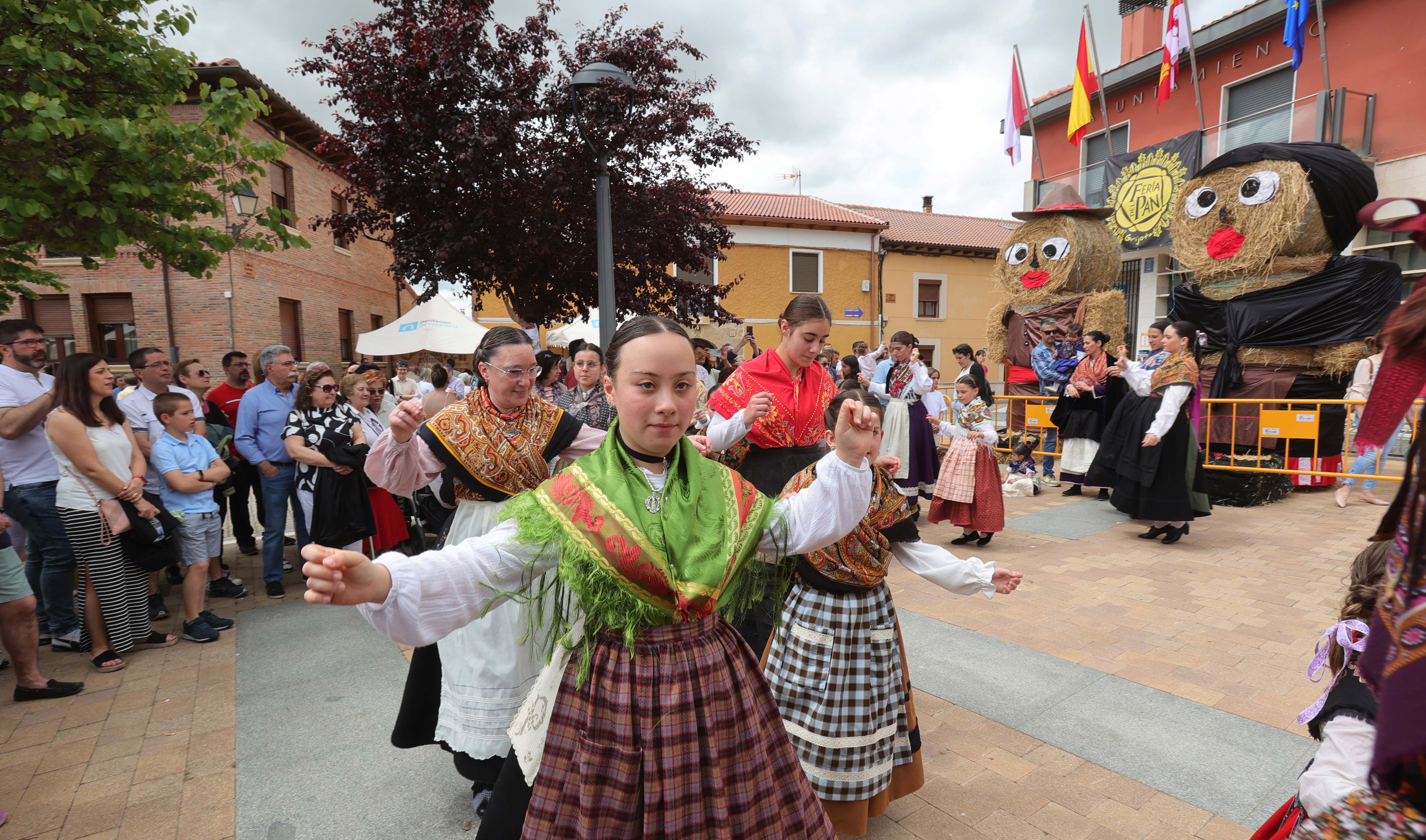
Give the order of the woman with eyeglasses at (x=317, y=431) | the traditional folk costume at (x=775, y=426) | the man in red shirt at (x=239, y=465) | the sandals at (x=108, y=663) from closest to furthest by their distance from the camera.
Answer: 1. the traditional folk costume at (x=775, y=426)
2. the sandals at (x=108, y=663)
3. the woman with eyeglasses at (x=317, y=431)
4. the man in red shirt at (x=239, y=465)

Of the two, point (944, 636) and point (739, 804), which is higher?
point (739, 804)

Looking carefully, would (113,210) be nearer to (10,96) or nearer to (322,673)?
(10,96)

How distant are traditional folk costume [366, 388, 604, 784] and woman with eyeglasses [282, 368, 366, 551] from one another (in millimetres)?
2607

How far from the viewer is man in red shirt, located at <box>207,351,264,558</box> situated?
6.64 m

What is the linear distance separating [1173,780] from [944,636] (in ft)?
5.34

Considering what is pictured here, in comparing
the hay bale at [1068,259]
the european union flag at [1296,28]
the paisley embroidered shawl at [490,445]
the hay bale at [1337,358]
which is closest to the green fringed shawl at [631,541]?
the paisley embroidered shawl at [490,445]

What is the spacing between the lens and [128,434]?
4.56 meters

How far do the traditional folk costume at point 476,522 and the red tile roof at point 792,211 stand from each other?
73.5ft

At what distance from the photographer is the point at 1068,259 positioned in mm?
11695

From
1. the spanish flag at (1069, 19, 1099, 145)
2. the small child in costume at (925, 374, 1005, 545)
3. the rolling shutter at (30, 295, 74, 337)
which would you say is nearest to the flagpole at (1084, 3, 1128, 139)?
the spanish flag at (1069, 19, 1099, 145)

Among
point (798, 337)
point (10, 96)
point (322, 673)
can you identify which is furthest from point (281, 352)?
point (798, 337)

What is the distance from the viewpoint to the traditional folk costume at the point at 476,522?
2633mm

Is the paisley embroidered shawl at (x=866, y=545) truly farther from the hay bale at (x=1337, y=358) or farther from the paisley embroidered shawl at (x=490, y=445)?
the hay bale at (x=1337, y=358)

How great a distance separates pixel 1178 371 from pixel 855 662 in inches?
216
